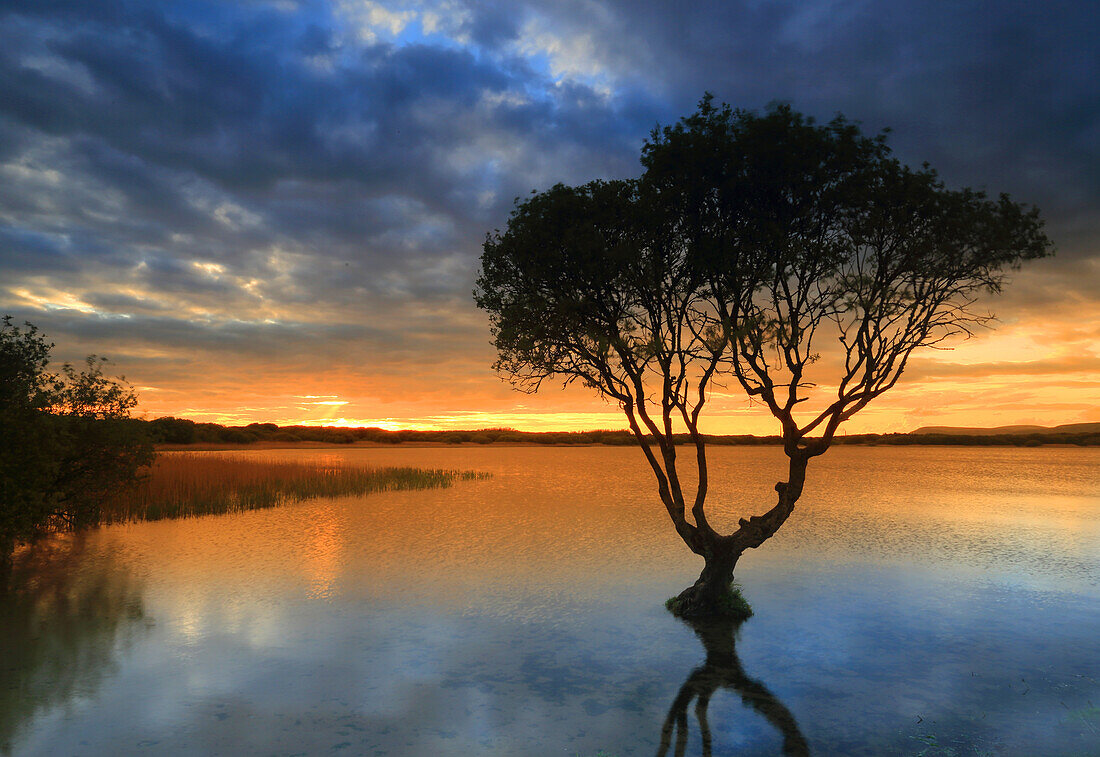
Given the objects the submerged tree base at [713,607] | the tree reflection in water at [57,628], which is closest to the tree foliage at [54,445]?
the tree reflection in water at [57,628]

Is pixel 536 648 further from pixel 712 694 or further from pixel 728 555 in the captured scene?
pixel 728 555

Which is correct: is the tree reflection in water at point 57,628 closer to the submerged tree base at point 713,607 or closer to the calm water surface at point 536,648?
the calm water surface at point 536,648

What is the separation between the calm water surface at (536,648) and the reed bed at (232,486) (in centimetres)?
463

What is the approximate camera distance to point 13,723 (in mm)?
10391

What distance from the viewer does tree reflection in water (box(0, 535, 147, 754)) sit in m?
11.6

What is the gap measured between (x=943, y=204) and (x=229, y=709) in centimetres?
1903

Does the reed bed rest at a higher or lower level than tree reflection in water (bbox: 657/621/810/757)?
higher

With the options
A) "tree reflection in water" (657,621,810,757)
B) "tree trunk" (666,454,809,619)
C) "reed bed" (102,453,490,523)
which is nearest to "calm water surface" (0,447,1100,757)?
"tree reflection in water" (657,621,810,757)

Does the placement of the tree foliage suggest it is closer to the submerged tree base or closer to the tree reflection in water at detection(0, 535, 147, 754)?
the tree reflection in water at detection(0, 535, 147, 754)

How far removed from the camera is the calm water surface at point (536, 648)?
10219 millimetres

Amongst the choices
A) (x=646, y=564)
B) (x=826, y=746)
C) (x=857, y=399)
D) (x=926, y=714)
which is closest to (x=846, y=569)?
(x=646, y=564)

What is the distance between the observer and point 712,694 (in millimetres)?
11914

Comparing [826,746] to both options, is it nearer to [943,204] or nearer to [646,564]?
A: [943,204]

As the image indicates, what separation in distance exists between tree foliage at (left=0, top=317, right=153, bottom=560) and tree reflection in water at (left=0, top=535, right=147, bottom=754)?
6.48 ft
